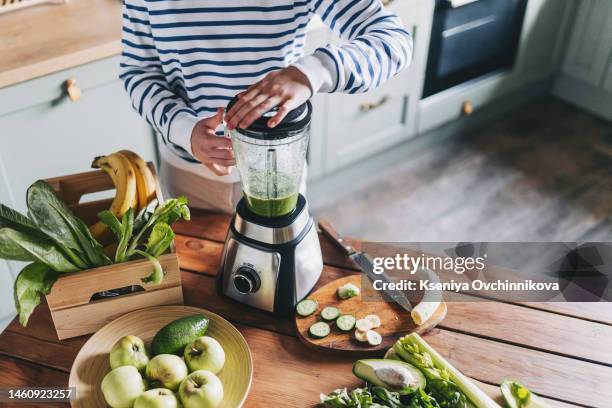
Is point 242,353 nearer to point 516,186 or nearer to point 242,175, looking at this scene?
point 242,175

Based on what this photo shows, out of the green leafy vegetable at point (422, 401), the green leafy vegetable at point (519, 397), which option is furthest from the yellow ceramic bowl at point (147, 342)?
the green leafy vegetable at point (519, 397)

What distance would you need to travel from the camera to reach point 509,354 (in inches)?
42.0

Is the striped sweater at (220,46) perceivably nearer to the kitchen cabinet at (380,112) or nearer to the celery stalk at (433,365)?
the celery stalk at (433,365)

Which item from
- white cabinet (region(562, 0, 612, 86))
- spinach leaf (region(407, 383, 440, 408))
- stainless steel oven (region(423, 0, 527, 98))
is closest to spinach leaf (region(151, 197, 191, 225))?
spinach leaf (region(407, 383, 440, 408))

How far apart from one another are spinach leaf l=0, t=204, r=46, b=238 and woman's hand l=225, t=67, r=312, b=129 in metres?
0.35

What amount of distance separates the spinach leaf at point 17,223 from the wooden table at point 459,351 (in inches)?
7.9

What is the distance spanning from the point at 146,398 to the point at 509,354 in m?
0.59

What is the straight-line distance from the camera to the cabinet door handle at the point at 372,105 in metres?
2.45

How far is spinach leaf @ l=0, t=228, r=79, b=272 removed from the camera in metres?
0.93

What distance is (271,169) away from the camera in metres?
1.09

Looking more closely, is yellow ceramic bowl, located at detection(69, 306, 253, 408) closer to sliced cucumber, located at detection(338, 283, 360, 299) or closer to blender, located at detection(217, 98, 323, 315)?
blender, located at detection(217, 98, 323, 315)

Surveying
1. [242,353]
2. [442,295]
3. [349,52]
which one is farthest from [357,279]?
[349,52]

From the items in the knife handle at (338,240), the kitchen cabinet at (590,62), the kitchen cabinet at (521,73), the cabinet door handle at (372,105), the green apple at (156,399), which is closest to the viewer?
the green apple at (156,399)

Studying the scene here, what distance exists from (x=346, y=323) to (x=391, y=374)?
140 mm
